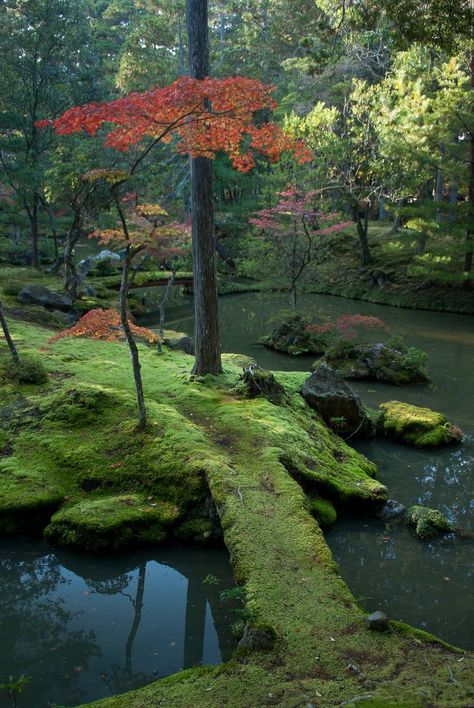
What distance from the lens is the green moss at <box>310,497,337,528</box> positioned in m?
7.21

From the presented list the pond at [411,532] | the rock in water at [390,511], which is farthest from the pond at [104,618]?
the rock in water at [390,511]

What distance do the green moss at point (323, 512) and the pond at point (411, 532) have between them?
12cm

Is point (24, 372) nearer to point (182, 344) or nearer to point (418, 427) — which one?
point (182, 344)

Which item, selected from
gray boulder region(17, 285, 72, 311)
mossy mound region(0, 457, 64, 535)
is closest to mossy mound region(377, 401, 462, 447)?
mossy mound region(0, 457, 64, 535)

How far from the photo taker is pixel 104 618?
5453 mm

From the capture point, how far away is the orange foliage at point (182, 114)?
6496 millimetres

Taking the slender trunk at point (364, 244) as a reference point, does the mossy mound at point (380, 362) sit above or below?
below

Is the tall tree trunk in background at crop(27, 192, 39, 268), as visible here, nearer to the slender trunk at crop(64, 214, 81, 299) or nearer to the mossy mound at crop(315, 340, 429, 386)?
the slender trunk at crop(64, 214, 81, 299)

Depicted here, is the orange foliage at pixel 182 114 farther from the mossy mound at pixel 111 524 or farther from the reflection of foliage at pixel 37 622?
the reflection of foliage at pixel 37 622

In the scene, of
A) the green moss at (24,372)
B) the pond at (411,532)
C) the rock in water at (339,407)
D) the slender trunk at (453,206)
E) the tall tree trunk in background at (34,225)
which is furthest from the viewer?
the tall tree trunk in background at (34,225)

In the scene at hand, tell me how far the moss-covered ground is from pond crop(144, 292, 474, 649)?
2.24ft

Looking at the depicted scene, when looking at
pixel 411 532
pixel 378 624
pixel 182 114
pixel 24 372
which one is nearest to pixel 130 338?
pixel 182 114

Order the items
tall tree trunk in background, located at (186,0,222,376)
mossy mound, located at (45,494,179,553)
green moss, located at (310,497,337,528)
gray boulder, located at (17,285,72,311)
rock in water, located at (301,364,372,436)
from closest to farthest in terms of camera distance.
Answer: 1. mossy mound, located at (45,494,179,553)
2. green moss, located at (310,497,337,528)
3. tall tree trunk in background, located at (186,0,222,376)
4. rock in water, located at (301,364,372,436)
5. gray boulder, located at (17,285,72,311)

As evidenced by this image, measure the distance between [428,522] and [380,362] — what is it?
7.07m
